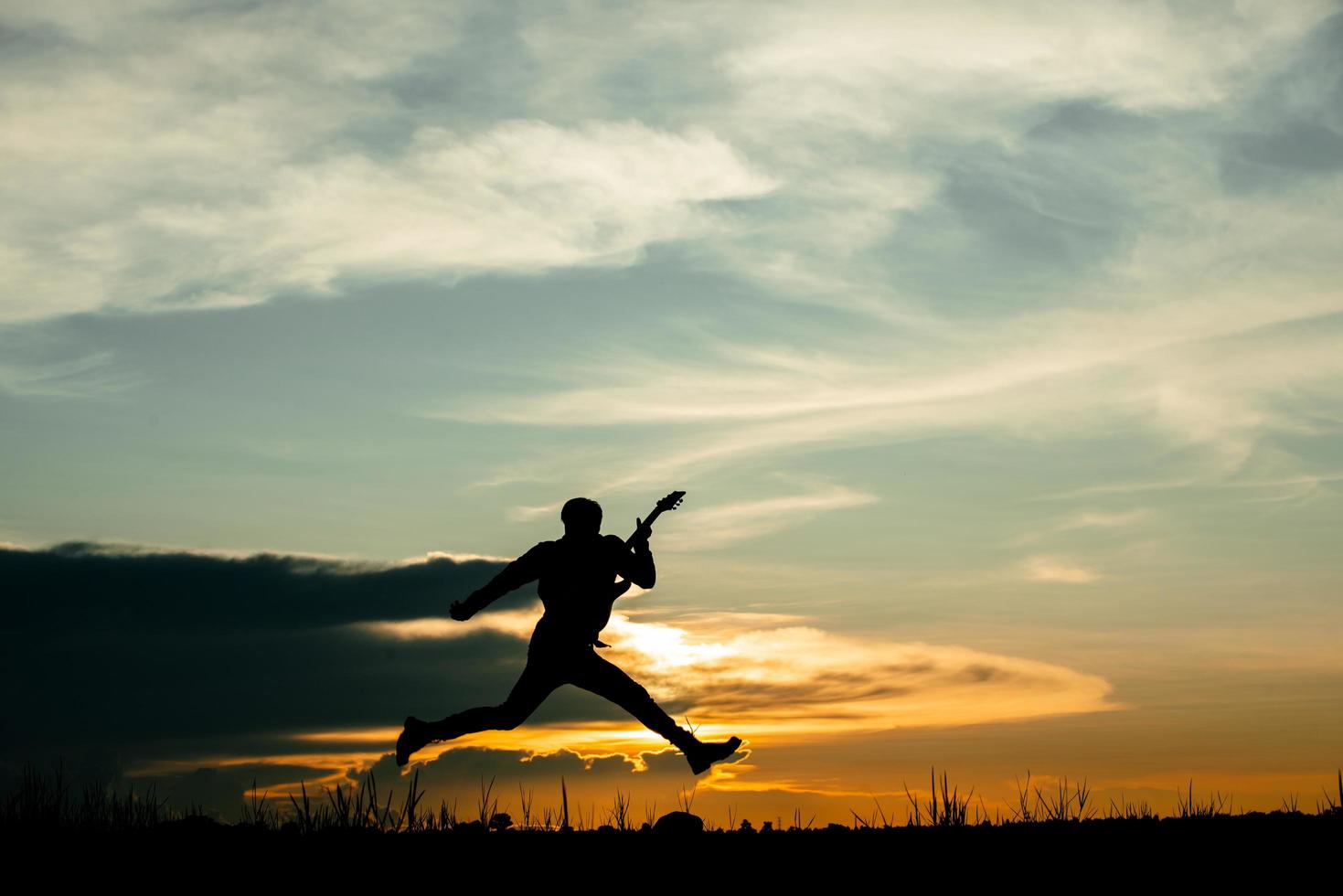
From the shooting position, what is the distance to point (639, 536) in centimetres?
1159

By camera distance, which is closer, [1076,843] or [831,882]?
[831,882]

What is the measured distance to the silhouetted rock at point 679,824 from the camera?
981 centimetres

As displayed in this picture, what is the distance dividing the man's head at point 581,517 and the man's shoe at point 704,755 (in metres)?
2.15

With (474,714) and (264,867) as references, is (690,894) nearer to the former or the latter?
(264,867)

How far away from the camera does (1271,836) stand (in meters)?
8.97

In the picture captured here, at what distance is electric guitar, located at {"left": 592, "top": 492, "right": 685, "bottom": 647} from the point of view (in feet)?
37.3

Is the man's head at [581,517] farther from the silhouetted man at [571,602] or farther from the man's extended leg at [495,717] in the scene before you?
the man's extended leg at [495,717]

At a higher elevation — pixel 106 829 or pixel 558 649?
pixel 558 649

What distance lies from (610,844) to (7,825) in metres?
4.75

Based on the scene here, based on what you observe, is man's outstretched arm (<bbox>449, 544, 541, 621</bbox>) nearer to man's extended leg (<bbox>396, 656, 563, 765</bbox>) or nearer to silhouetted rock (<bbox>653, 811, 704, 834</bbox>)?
man's extended leg (<bbox>396, 656, 563, 765</bbox>)

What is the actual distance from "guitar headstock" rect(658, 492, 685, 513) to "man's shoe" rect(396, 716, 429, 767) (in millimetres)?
2755

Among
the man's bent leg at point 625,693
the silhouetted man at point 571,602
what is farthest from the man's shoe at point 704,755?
the silhouetted man at point 571,602

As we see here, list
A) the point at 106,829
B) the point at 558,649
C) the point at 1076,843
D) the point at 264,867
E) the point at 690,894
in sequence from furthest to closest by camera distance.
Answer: the point at 558,649 → the point at 106,829 → the point at 1076,843 → the point at 264,867 → the point at 690,894

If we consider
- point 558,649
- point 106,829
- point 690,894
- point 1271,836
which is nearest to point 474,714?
point 558,649
